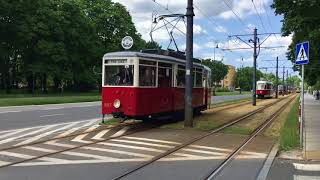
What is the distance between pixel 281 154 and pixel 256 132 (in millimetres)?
6558

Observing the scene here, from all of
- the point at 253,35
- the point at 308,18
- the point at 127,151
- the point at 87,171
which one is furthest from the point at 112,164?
the point at 253,35

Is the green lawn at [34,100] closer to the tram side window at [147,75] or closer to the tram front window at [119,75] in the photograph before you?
the tram front window at [119,75]

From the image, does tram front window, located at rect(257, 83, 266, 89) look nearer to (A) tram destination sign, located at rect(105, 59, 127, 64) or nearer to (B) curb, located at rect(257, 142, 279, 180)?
(A) tram destination sign, located at rect(105, 59, 127, 64)

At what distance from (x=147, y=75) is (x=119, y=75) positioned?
107cm

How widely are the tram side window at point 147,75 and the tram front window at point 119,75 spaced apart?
15.7 inches

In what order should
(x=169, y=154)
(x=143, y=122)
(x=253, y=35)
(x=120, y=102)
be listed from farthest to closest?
(x=253, y=35), (x=143, y=122), (x=120, y=102), (x=169, y=154)

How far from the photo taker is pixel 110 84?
66.1 feet

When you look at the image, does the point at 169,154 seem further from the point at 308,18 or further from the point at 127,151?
the point at 308,18

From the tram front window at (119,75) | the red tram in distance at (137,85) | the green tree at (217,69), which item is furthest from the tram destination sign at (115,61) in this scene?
the green tree at (217,69)

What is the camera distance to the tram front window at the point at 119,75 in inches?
778

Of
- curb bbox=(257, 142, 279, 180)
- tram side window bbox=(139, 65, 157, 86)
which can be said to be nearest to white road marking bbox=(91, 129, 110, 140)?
tram side window bbox=(139, 65, 157, 86)

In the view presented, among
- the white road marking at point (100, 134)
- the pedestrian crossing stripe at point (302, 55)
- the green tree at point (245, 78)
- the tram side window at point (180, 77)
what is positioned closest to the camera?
the pedestrian crossing stripe at point (302, 55)

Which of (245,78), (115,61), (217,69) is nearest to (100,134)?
(115,61)

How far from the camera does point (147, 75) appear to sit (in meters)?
20.4
